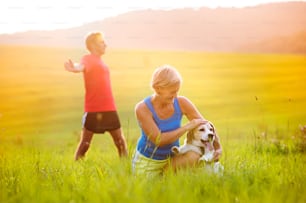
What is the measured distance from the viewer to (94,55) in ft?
20.1

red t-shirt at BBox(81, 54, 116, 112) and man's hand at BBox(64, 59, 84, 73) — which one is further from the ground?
man's hand at BBox(64, 59, 84, 73)

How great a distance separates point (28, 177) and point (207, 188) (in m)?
1.12

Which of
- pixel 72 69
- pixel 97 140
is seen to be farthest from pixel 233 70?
pixel 72 69

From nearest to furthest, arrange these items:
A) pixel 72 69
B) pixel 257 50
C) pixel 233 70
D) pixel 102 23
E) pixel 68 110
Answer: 1. pixel 72 69
2. pixel 102 23
3. pixel 257 50
4. pixel 68 110
5. pixel 233 70

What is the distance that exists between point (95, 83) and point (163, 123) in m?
1.72

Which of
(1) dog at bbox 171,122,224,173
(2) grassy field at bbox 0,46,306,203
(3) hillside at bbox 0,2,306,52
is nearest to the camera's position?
(2) grassy field at bbox 0,46,306,203

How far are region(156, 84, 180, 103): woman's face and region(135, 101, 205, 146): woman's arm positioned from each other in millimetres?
168

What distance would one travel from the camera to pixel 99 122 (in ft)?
19.9

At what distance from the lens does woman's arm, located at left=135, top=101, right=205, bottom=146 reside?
4.32 meters

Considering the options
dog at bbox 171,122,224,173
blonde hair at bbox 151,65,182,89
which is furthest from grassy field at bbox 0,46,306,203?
blonde hair at bbox 151,65,182,89

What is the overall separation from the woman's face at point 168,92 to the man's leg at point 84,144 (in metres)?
1.72

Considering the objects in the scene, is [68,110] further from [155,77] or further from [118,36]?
[155,77]

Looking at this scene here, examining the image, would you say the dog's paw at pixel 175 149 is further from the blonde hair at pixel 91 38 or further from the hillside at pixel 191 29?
the blonde hair at pixel 91 38

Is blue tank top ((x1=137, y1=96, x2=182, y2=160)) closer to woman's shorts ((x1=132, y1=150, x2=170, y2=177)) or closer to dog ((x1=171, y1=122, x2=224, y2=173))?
woman's shorts ((x1=132, y1=150, x2=170, y2=177))
